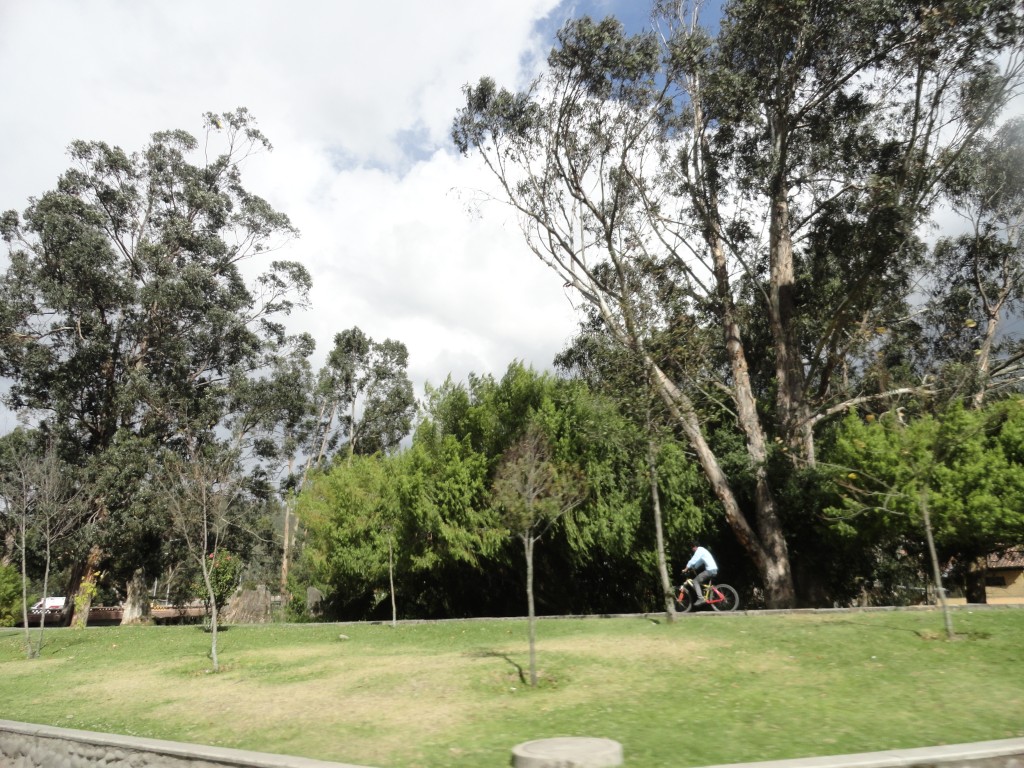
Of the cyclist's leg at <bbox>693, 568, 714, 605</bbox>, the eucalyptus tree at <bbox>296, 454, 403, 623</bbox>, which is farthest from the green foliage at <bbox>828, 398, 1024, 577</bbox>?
the eucalyptus tree at <bbox>296, 454, 403, 623</bbox>

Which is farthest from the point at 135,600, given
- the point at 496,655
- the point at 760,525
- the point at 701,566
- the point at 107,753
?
the point at 107,753

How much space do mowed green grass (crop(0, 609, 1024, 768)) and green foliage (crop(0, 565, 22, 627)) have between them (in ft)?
58.1

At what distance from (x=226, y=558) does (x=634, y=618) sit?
1343 cm

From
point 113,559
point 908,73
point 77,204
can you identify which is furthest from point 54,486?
point 908,73

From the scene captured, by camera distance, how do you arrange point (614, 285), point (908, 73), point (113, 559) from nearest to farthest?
1. point (908, 73)
2. point (614, 285)
3. point (113, 559)

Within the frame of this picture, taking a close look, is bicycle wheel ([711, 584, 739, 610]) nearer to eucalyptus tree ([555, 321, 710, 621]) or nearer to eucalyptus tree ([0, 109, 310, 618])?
eucalyptus tree ([555, 321, 710, 621])

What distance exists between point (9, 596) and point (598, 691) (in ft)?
98.9

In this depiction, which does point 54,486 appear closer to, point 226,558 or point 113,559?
point 226,558

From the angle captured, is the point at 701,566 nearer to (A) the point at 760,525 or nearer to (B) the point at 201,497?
(A) the point at 760,525

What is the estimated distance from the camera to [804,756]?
5.77m

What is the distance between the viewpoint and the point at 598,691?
28.7 feet

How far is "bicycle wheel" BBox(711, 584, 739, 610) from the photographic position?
1598 cm

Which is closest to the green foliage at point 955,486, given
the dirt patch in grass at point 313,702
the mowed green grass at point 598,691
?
the mowed green grass at point 598,691

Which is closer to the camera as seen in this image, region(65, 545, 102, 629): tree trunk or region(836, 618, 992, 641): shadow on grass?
region(836, 618, 992, 641): shadow on grass
